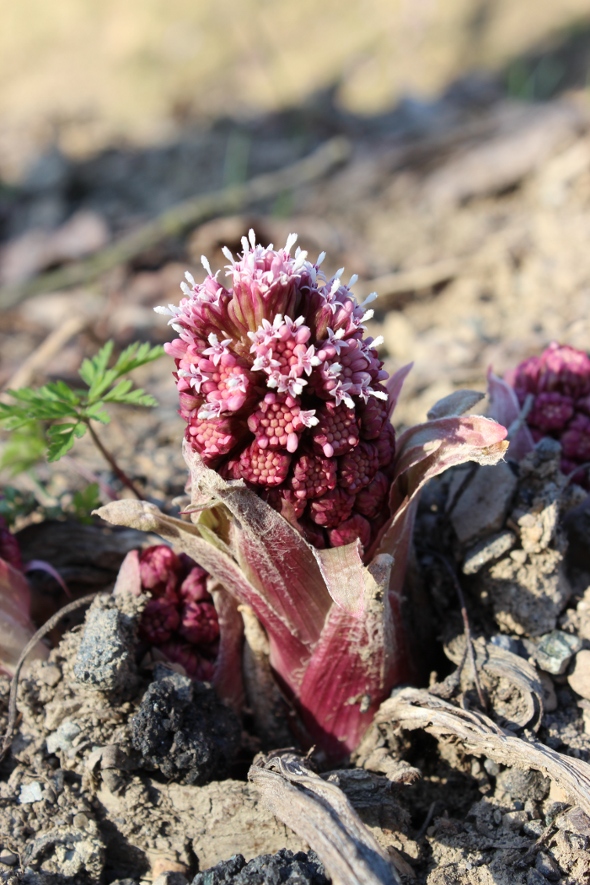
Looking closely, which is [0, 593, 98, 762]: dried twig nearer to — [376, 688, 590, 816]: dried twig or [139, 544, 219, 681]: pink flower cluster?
[139, 544, 219, 681]: pink flower cluster

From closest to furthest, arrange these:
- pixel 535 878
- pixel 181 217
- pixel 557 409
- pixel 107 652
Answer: pixel 535 878 < pixel 107 652 < pixel 557 409 < pixel 181 217

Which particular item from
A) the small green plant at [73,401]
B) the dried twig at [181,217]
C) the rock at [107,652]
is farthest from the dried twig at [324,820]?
the dried twig at [181,217]

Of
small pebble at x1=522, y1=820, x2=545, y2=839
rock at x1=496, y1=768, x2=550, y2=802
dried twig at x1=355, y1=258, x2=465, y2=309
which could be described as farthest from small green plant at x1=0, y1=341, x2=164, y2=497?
dried twig at x1=355, y1=258, x2=465, y2=309

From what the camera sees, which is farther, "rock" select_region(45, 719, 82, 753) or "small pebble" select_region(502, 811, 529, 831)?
"rock" select_region(45, 719, 82, 753)

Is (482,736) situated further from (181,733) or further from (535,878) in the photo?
(181,733)

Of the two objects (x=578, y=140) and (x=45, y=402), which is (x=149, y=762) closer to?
(x=45, y=402)

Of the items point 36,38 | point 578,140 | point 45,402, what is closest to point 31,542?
point 45,402

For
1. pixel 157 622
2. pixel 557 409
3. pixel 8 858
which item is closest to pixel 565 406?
pixel 557 409
